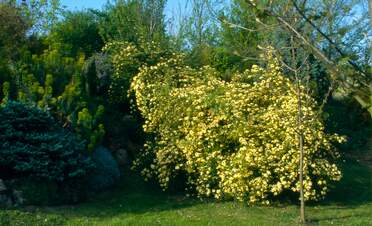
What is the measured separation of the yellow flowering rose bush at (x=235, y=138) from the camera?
11414 mm

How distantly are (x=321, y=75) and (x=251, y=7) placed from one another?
573 inches

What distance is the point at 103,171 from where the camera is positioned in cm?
1228

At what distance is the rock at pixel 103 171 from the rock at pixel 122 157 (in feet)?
3.29

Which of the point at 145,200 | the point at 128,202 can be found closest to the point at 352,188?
the point at 145,200

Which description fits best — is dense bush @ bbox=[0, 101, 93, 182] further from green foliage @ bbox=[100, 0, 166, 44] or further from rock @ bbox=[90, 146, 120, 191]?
green foliage @ bbox=[100, 0, 166, 44]

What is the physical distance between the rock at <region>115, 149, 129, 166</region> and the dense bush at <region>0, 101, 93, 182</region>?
225 centimetres

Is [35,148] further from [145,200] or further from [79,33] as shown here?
[79,33]

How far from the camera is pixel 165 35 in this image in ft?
61.3

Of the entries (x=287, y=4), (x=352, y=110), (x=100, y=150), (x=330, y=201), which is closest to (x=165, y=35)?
(x=352, y=110)

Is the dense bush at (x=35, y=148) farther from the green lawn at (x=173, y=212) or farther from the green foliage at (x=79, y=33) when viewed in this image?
the green foliage at (x=79, y=33)

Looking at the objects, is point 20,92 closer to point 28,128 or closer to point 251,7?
point 28,128

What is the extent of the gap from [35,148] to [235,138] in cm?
341

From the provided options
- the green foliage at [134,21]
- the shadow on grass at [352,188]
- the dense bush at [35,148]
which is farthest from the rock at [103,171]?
the green foliage at [134,21]

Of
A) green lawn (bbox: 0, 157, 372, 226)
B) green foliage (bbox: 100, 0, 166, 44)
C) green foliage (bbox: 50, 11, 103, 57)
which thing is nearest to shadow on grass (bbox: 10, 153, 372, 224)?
green lawn (bbox: 0, 157, 372, 226)
